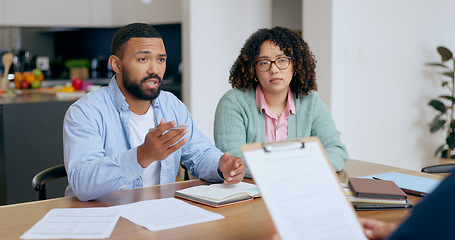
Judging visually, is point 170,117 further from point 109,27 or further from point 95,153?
point 109,27

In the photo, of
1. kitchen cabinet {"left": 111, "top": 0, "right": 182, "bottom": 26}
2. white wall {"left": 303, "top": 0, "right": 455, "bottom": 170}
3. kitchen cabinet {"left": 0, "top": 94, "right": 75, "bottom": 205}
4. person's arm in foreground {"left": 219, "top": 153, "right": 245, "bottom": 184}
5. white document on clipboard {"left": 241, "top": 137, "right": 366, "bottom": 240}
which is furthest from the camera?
kitchen cabinet {"left": 111, "top": 0, "right": 182, "bottom": 26}

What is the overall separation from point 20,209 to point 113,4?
5.62 meters

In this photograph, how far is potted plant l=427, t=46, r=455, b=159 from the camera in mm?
4410

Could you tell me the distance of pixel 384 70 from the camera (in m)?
4.30

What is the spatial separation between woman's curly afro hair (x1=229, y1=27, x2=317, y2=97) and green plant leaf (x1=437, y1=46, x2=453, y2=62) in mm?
2375

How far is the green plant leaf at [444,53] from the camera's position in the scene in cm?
434

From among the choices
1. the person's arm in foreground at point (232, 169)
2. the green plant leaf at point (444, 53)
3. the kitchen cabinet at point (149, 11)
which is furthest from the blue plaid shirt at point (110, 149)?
the kitchen cabinet at point (149, 11)

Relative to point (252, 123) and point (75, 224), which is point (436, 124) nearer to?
point (252, 123)

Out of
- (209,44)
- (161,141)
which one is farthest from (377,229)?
(209,44)

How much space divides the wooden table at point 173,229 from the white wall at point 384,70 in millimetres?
2505

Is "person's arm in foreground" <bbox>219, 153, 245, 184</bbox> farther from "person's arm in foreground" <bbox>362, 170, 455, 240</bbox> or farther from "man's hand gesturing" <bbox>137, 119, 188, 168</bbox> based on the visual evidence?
"person's arm in foreground" <bbox>362, 170, 455, 240</bbox>

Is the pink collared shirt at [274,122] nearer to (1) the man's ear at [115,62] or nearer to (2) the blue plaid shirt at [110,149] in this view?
(2) the blue plaid shirt at [110,149]

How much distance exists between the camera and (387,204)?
5.08ft

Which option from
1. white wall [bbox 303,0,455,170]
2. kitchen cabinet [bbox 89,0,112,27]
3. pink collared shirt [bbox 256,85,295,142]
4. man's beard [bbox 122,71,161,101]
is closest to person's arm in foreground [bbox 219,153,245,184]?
man's beard [bbox 122,71,161,101]
